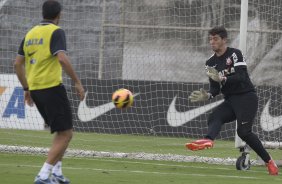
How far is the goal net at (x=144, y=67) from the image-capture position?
21.2m

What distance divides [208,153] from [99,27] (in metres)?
8.07

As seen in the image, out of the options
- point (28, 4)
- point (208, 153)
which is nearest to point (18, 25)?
point (28, 4)

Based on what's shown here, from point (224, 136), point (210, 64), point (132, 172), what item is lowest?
point (224, 136)

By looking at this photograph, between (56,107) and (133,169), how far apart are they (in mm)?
3232

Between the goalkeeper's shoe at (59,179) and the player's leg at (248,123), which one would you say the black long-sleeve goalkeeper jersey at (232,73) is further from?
the goalkeeper's shoe at (59,179)

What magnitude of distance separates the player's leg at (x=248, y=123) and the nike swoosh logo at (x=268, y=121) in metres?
7.41

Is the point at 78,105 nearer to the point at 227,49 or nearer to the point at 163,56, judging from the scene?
the point at 163,56

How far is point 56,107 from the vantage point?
10.6 meters

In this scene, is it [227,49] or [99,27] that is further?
[99,27]

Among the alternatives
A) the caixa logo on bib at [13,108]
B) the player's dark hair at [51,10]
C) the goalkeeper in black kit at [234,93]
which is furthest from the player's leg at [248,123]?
the caixa logo on bib at [13,108]

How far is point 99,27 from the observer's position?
82.5 feet

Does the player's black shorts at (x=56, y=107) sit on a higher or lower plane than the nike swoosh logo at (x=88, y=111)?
higher

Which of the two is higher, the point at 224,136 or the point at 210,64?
the point at 210,64

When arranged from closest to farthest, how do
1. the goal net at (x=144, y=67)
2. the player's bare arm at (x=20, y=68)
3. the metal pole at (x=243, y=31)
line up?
the player's bare arm at (x=20, y=68)
the metal pole at (x=243, y=31)
the goal net at (x=144, y=67)
